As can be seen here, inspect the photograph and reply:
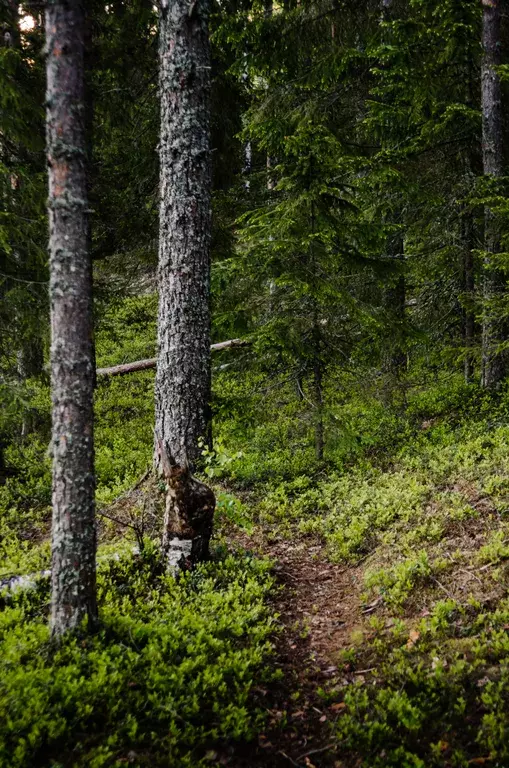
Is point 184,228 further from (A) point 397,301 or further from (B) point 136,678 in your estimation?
(A) point 397,301

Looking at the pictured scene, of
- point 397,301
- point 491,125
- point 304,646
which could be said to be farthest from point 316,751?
point 491,125

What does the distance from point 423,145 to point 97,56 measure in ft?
27.0

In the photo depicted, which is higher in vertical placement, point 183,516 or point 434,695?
point 183,516

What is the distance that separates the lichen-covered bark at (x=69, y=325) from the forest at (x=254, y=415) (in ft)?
0.07

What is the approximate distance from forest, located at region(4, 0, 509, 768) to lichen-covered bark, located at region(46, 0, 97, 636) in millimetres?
21

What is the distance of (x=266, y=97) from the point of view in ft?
42.8

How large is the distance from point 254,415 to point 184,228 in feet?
11.3

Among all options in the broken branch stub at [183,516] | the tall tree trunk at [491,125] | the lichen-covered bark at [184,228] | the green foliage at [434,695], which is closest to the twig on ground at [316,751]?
the green foliage at [434,695]

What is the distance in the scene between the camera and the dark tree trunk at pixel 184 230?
7555 mm

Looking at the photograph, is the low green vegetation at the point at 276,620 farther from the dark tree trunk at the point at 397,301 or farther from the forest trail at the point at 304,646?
the dark tree trunk at the point at 397,301

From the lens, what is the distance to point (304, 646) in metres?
5.34

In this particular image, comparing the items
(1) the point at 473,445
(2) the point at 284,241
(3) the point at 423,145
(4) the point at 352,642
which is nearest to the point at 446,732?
(4) the point at 352,642

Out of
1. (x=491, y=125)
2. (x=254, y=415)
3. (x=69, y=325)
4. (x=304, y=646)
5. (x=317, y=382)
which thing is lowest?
(x=304, y=646)

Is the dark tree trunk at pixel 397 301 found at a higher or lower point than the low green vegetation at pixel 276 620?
higher
